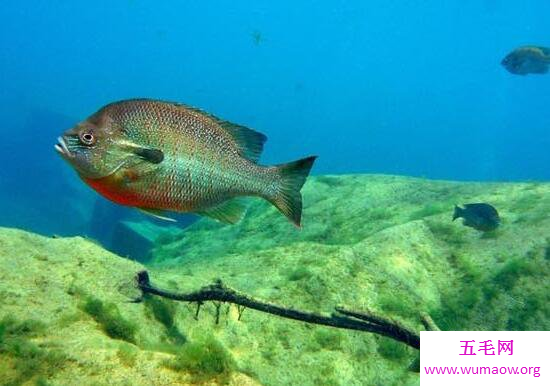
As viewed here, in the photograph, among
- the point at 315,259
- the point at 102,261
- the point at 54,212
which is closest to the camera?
the point at 102,261

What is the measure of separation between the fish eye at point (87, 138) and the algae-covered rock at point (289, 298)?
61.0 inches

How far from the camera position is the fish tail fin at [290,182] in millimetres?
3172

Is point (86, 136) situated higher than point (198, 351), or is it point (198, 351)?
point (86, 136)

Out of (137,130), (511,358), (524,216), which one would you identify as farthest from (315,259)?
(137,130)

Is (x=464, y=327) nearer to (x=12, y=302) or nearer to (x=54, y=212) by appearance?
(x=12, y=302)

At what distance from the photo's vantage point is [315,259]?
247 inches

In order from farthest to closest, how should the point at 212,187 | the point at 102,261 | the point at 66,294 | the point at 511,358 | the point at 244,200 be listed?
the point at 102,261, the point at 66,294, the point at 511,358, the point at 244,200, the point at 212,187

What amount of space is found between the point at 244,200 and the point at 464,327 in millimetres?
3827

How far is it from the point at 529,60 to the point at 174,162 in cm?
1106

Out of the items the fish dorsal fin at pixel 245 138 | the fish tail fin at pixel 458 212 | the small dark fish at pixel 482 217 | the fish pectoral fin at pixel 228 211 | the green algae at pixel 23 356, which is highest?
the fish tail fin at pixel 458 212

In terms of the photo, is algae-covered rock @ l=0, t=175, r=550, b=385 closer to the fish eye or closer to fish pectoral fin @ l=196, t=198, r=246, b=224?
fish pectoral fin @ l=196, t=198, r=246, b=224

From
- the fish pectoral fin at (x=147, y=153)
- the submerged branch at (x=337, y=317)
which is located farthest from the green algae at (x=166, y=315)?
the fish pectoral fin at (x=147, y=153)

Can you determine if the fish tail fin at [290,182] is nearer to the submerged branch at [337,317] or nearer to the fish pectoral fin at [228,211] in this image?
the fish pectoral fin at [228,211]

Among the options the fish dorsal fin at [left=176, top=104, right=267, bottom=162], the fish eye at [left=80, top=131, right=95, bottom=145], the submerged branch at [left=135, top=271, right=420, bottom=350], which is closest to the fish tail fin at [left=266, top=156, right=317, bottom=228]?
the fish dorsal fin at [left=176, top=104, right=267, bottom=162]
